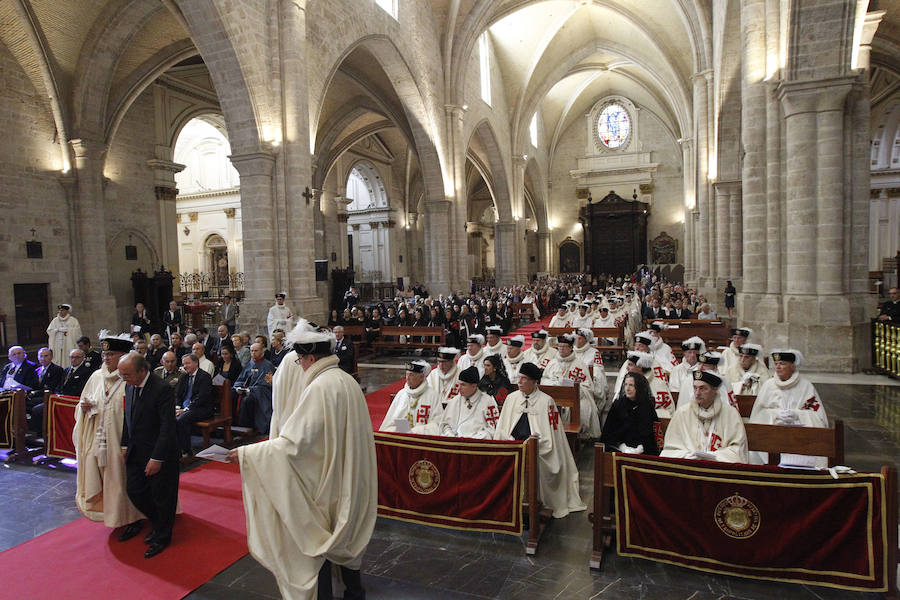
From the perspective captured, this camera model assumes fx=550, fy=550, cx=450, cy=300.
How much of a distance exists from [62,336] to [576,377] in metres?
10.0

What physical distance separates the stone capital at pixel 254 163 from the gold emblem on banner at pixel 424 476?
9.35 metres

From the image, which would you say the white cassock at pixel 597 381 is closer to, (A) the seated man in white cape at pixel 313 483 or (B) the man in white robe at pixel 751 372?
(B) the man in white robe at pixel 751 372

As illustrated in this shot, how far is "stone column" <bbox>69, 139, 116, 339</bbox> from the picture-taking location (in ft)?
51.1

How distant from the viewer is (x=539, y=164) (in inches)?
1468

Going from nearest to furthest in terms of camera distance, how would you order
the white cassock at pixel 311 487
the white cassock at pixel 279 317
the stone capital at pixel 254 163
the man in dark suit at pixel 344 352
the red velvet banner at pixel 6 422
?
the white cassock at pixel 311 487, the red velvet banner at pixel 6 422, the man in dark suit at pixel 344 352, the white cassock at pixel 279 317, the stone capital at pixel 254 163

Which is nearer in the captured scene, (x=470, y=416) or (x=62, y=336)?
(x=470, y=416)

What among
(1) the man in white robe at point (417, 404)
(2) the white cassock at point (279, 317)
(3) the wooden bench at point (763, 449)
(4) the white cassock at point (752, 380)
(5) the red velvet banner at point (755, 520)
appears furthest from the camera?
(2) the white cassock at point (279, 317)

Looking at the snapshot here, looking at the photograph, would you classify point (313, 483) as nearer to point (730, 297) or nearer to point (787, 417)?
point (787, 417)

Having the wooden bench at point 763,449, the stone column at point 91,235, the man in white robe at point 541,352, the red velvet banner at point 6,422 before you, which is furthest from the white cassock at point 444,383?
the stone column at point 91,235

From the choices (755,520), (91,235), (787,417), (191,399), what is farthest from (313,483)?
(91,235)

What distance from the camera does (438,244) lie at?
2192 centimetres

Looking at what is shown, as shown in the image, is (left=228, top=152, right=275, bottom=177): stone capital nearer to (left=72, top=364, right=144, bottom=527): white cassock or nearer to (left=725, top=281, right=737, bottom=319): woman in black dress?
(left=72, top=364, right=144, bottom=527): white cassock

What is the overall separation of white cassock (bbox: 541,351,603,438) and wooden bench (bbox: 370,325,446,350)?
18.9 feet

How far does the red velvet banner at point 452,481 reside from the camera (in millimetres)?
4145
